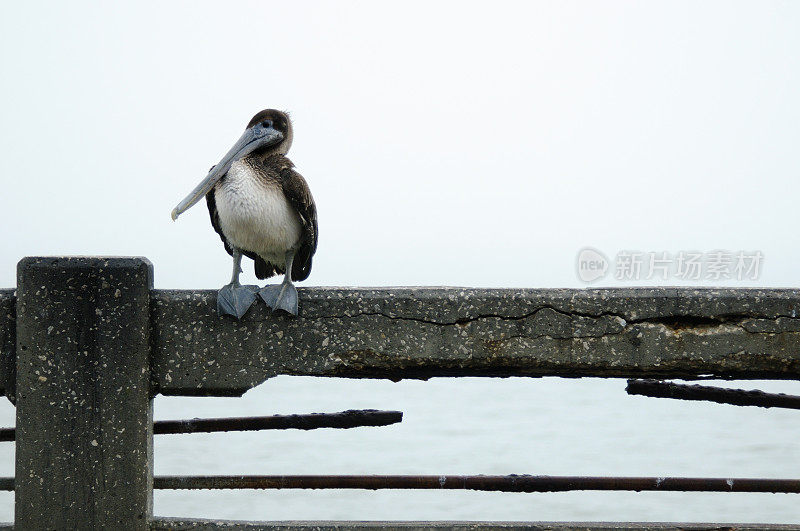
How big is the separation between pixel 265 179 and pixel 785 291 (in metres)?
1.68

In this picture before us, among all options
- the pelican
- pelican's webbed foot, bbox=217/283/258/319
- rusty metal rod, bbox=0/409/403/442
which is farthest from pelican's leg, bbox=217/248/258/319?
rusty metal rod, bbox=0/409/403/442

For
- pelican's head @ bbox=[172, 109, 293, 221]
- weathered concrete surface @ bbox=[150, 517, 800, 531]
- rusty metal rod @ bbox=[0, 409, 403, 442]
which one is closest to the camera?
weathered concrete surface @ bbox=[150, 517, 800, 531]

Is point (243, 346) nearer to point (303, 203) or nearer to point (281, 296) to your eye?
point (281, 296)

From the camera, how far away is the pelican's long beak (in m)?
2.84

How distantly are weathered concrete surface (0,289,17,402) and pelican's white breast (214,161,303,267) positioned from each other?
0.77 meters

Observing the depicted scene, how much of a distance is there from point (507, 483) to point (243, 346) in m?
0.89

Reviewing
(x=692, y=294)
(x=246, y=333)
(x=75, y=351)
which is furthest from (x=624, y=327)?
(x=75, y=351)

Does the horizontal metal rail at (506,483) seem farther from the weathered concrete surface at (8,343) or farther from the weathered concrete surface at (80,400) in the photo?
the weathered concrete surface at (8,343)

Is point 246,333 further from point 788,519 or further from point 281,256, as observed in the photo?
point 788,519

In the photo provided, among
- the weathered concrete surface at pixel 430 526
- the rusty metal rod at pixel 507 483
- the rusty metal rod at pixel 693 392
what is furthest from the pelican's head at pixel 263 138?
the rusty metal rod at pixel 693 392

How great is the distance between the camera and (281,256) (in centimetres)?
310

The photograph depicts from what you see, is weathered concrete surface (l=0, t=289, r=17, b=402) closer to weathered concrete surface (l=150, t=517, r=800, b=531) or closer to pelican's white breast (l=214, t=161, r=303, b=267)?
weathered concrete surface (l=150, t=517, r=800, b=531)

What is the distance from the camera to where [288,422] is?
2740mm

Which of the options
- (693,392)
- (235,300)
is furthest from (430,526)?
(693,392)
